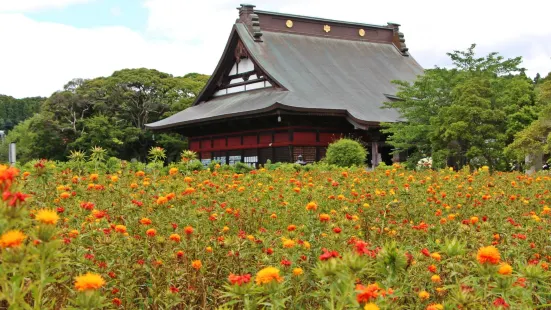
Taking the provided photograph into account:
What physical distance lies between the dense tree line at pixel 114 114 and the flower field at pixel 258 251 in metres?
27.4

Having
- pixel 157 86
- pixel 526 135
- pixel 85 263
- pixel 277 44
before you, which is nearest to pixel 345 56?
pixel 277 44

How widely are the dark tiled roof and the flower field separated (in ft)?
40.9

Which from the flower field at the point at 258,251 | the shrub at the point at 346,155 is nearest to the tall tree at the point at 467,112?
the shrub at the point at 346,155

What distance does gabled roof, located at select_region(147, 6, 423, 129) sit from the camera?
18.5 metres

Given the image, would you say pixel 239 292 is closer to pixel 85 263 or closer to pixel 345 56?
pixel 85 263

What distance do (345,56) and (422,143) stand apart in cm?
868

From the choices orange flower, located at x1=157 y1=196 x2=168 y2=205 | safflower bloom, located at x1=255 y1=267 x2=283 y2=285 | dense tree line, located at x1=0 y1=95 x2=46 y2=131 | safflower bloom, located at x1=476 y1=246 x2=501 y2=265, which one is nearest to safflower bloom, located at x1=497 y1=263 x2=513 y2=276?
safflower bloom, located at x1=476 y1=246 x2=501 y2=265

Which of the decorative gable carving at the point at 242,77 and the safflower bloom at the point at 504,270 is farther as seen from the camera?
the decorative gable carving at the point at 242,77

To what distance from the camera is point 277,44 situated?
73.5 ft

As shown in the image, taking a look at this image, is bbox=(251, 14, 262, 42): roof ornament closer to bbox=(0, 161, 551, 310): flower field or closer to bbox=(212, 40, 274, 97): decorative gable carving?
bbox=(212, 40, 274, 97): decorative gable carving

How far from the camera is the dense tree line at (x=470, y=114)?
1387cm

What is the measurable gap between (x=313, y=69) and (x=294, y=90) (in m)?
2.97

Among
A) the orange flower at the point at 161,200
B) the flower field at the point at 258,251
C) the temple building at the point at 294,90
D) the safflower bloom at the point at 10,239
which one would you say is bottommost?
the flower field at the point at 258,251

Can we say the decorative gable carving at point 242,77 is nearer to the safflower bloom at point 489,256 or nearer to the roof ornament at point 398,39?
the roof ornament at point 398,39
